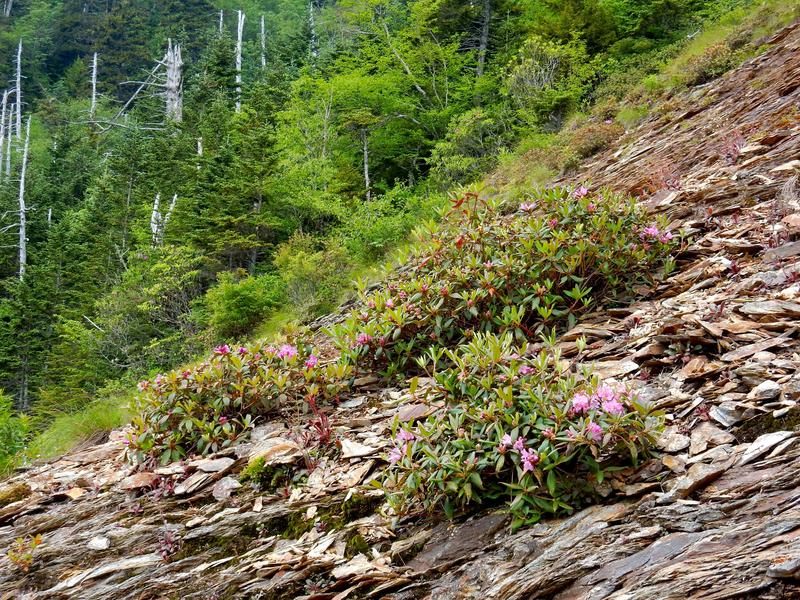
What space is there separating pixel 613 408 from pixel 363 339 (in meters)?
2.57

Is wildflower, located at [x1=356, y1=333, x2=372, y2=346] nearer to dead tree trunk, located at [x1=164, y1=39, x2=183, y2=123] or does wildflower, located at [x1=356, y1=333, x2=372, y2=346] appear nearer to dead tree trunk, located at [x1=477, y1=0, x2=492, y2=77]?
dead tree trunk, located at [x1=477, y1=0, x2=492, y2=77]

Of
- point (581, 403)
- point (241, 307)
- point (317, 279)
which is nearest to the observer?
point (581, 403)

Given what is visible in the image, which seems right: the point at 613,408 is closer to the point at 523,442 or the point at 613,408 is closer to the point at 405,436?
the point at 523,442

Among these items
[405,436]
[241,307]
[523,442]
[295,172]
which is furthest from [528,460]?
[295,172]

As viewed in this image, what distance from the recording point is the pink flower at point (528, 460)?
2.44 meters

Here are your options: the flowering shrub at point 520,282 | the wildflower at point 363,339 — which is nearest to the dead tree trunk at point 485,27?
the flowering shrub at point 520,282

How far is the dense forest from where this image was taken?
12742mm

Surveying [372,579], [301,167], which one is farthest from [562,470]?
[301,167]

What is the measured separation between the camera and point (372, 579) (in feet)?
8.02

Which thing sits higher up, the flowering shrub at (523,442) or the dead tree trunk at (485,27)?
the dead tree trunk at (485,27)

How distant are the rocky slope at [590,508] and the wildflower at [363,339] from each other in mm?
391

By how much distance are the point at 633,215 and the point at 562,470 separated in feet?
9.58

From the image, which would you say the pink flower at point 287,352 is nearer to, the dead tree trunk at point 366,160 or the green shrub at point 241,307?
the green shrub at point 241,307

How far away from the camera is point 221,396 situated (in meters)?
4.41
